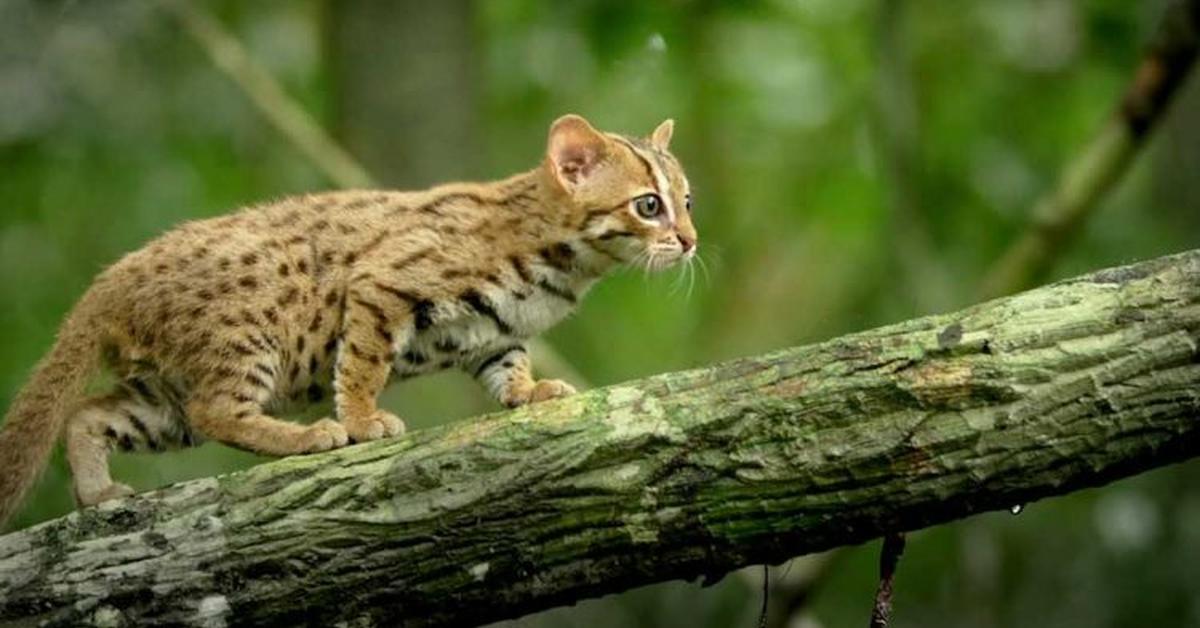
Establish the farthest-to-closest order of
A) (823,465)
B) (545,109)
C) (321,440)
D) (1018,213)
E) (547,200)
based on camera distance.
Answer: (545,109) < (1018,213) < (547,200) < (321,440) < (823,465)

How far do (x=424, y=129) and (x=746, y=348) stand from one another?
4119 mm

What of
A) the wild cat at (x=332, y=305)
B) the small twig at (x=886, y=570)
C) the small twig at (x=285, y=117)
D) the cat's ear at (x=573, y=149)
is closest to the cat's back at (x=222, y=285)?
the wild cat at (x=332, y=305)

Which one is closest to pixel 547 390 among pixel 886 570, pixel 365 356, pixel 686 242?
pixel 365 356

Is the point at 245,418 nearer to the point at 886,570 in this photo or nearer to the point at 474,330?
the point at 474,330

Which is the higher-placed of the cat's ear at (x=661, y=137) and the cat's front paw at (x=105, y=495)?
the cat's ear at (x=661, y=137)

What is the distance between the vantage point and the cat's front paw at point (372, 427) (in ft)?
21.3

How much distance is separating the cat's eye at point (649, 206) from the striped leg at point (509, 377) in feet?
2.03

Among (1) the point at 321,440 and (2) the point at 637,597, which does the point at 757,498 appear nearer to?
(1) the point at 321,440

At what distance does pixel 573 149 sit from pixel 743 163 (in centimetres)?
571

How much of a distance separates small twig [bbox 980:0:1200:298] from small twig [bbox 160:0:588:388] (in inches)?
73.2

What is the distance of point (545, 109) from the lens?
1213cm

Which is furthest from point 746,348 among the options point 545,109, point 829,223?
point 545,109

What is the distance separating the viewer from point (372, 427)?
650 cm

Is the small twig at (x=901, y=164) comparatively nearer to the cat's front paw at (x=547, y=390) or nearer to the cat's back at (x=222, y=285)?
the cat's front paw at (x=547, y=390)
